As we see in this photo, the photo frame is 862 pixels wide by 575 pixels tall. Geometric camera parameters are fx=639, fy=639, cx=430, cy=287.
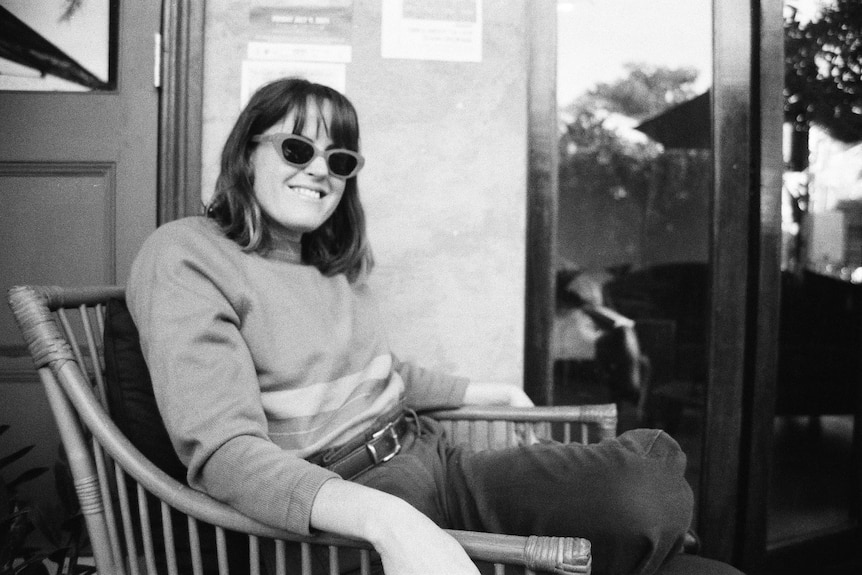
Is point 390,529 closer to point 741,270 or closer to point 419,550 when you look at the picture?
point 419,550

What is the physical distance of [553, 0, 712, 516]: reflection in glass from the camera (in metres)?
2.63

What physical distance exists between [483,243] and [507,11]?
68 cm

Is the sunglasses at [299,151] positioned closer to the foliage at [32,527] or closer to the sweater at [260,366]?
the sweater at [260,366]

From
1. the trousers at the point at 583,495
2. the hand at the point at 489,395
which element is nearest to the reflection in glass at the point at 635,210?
the hand at the point at 489,395

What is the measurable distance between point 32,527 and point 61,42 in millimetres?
1285

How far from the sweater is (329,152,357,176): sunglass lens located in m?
0.18

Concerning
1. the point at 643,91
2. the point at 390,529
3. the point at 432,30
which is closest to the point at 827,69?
the point at 643,91

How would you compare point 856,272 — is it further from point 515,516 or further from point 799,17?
point 515,516

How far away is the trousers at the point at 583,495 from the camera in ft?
2.98

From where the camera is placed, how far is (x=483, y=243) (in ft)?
6.17

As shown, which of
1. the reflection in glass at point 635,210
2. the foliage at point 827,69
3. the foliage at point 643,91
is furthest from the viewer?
the foliage at point 643,91

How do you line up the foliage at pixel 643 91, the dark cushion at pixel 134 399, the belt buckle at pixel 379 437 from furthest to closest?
1. the foliage at pixel 643 91
2. the belt buckle at pixel 379 437
3. the dark cushion at pixel 134 399

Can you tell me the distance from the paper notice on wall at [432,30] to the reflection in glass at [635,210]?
445mm

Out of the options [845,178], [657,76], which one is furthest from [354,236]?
[657,76]
